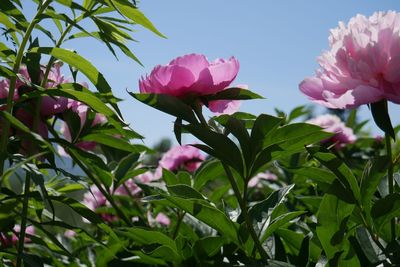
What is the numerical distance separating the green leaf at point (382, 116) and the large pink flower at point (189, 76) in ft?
0.59

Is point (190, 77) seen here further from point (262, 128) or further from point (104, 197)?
point (104, 197)

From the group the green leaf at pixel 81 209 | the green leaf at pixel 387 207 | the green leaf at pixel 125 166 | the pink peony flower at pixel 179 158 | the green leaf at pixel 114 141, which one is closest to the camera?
the green leaf at pixel 387 207

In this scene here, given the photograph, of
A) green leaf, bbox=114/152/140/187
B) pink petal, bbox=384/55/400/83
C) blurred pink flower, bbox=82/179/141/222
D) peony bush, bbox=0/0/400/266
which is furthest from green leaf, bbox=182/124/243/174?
blurred pink flower, bbox=82/179/141/222

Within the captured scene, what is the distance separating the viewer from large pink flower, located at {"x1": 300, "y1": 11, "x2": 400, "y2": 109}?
2.22 ft

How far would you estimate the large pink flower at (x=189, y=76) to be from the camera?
2.38 ft

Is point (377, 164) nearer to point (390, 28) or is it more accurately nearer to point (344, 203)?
point (344, 203)

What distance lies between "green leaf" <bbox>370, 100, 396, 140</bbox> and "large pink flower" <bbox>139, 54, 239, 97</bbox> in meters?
0.18

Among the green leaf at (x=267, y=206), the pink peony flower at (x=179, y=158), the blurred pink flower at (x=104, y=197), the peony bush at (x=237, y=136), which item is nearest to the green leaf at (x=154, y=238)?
the peony bush at (x=237, y=136)

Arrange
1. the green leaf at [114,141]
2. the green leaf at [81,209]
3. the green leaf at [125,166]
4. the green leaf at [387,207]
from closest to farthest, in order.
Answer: the green leaf at [387,207], the green leaf at [81,209], the green leaf at [114,141], the green leaf at [125,166]

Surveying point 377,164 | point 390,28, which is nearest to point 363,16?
point 390,28

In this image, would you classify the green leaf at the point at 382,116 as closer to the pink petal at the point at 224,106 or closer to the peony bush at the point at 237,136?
the peony bush at the point at 237,136

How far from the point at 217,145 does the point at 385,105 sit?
0.70 feet

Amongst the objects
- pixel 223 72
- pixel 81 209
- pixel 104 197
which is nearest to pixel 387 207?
pixel 223 72

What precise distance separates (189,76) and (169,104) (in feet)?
0.18
